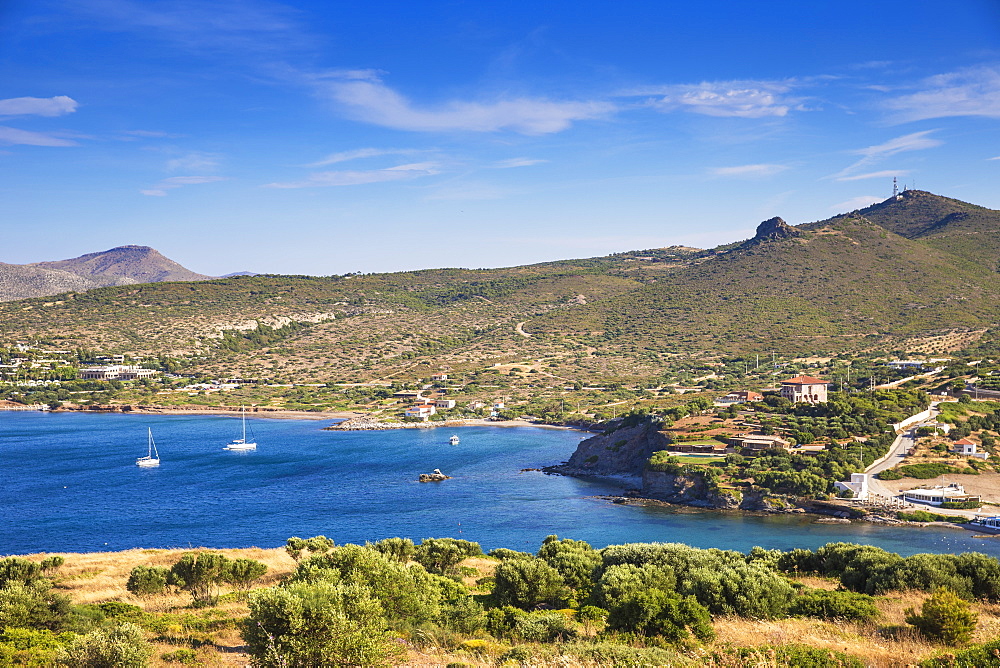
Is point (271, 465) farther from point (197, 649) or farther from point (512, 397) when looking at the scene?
point (197, 649)

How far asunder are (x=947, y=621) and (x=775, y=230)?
174948mm

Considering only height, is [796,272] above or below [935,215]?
below

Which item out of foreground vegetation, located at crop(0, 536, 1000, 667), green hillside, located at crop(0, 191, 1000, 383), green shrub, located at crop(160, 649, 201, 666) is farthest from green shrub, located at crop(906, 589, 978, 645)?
green hillside, located at crop(0, 191, 1000, 383)

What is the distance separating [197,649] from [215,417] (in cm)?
10298

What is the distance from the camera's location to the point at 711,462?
202ft

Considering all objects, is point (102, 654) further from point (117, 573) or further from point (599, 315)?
point (599, 315)

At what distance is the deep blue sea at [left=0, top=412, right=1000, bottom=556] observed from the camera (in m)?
47.0

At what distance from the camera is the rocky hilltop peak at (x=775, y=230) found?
172750mm

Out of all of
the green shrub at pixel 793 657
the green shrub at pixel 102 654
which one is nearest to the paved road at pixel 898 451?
the green shrub at pixel 793 657

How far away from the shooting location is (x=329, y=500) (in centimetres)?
5950

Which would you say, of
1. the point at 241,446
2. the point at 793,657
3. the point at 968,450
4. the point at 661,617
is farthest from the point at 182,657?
the point at 241,446

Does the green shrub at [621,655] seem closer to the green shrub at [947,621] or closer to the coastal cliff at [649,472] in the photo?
the green shrub at [947,621]

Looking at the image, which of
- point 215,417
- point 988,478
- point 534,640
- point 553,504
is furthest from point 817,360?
point 534,640

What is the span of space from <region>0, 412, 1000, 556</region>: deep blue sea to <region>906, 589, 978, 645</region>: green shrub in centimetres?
3174
